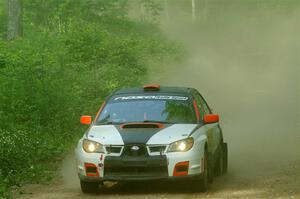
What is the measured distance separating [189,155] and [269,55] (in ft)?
131

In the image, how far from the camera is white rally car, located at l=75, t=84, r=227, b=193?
40.1 feet

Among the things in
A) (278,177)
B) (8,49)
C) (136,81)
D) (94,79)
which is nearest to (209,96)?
(136,81)

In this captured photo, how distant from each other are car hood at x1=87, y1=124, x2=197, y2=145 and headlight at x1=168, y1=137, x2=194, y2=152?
0.21 feet

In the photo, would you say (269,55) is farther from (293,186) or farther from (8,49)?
(293,186)

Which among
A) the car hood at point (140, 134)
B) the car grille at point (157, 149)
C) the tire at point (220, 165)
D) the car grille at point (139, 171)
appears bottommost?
the tire at point (220, 165)

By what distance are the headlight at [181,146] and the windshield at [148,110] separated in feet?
2.95

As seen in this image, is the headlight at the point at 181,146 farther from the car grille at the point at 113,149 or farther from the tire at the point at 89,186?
the tire at the point at 89,186

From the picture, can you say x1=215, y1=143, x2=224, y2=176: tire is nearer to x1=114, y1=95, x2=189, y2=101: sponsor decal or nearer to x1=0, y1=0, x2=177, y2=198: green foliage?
x1=114, y1=95, x2=189, y2=101: sponsor decal

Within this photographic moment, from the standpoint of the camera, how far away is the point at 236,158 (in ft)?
58.6

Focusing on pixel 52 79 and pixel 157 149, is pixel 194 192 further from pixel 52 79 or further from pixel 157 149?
pixel 52 79

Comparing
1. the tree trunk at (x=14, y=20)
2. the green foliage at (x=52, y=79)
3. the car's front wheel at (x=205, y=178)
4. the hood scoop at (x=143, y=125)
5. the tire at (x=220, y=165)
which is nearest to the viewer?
the car's front wheel at (x=205, y=178)

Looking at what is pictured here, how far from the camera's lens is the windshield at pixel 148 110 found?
43.8ft

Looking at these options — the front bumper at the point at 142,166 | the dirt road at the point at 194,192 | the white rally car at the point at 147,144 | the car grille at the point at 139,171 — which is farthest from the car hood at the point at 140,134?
the dirt road at the point at 194,192

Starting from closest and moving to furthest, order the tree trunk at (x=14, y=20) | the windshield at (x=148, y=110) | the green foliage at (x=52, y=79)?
the windshield at (x=148, y=110) → the green foliage at (x=52, y=79) → the tree trunk at (x=14, y=20)
